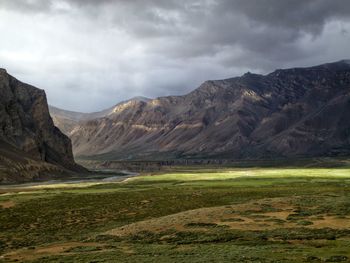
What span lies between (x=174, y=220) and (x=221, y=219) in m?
4.80

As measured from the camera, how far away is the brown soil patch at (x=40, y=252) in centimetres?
3181

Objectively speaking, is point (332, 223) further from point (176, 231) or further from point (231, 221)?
point (176, 231)

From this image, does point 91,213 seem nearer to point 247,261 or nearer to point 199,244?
point 199,244

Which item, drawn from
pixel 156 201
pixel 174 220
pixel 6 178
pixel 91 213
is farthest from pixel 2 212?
pixel 6 178

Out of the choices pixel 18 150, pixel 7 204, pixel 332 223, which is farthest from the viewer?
pixel 18 150

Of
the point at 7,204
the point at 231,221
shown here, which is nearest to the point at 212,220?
the point at 231,221

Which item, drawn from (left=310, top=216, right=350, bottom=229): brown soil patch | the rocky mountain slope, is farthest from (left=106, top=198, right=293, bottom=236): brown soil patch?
the rocky mountain slope

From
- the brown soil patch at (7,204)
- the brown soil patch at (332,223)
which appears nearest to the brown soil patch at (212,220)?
the brown soil patch at (332,223)

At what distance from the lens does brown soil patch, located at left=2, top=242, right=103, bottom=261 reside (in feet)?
104

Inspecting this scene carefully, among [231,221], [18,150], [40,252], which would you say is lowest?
[40,252]

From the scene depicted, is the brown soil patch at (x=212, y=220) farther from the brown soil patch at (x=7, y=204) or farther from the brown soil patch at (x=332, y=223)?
the brown soil patch at (x=7, y=204)

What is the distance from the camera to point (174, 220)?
4562cm

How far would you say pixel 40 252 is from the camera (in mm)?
33938

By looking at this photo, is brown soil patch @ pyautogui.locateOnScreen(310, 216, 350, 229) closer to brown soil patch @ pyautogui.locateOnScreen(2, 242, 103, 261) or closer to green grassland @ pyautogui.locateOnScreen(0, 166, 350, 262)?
green grassland @ pyautogui.locateOnScreen(0, 166, 350, 262)
